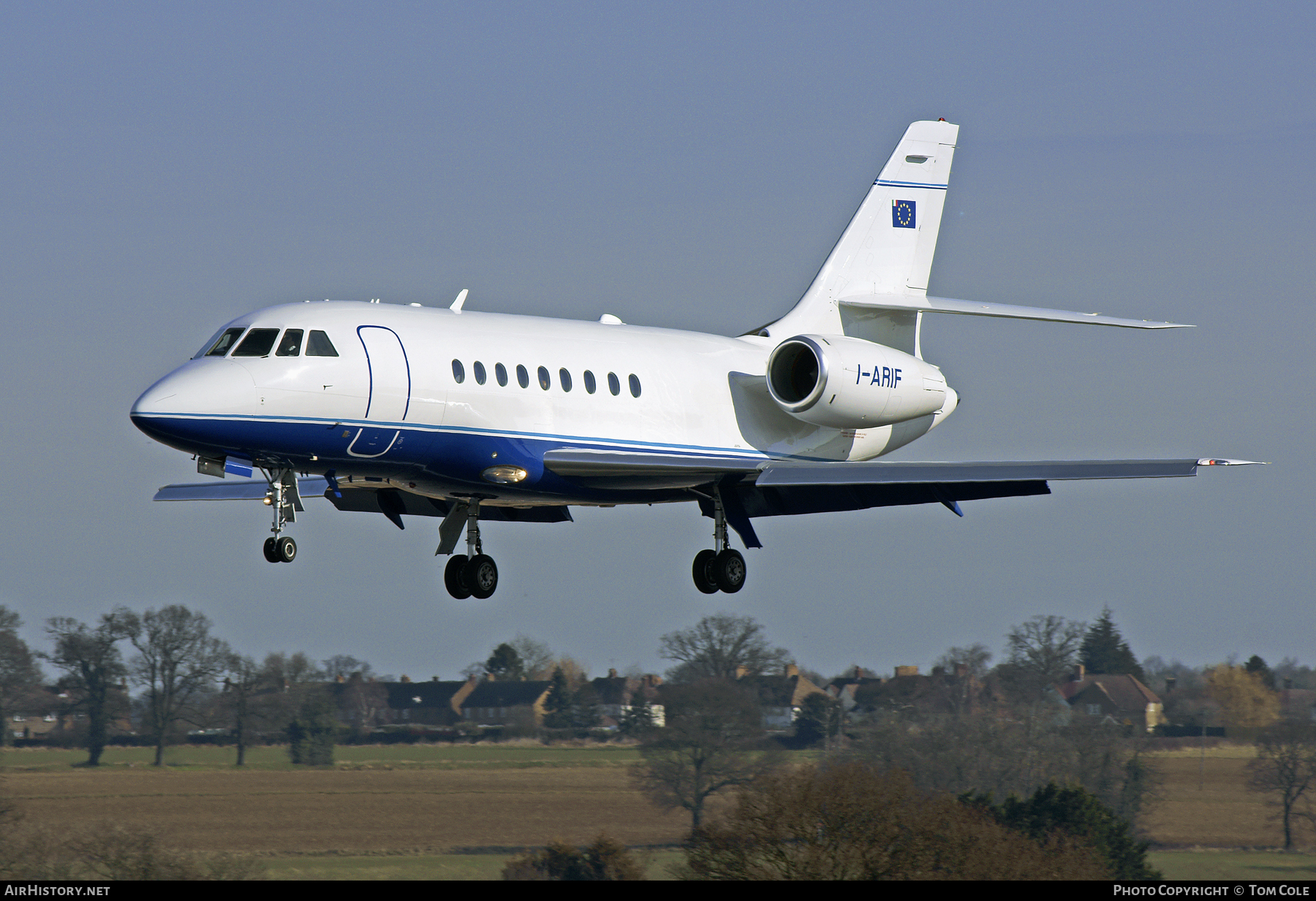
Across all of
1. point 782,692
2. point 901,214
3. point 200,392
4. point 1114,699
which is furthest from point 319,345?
point 1114,699

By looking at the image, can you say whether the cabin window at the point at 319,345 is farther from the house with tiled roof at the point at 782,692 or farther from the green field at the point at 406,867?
the house with tiled roof at the point at 782,692

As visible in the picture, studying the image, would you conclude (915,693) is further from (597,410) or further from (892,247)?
(597,410)

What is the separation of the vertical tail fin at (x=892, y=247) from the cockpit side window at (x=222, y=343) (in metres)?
10.9

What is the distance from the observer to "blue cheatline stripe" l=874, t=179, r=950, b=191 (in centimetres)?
3022

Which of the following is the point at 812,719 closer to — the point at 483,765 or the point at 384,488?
the point at 483,765

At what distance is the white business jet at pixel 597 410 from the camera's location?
67.1 feet

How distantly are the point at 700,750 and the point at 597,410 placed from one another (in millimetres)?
28075

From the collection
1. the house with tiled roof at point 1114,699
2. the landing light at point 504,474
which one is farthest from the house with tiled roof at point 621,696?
the landing light at point 504,474

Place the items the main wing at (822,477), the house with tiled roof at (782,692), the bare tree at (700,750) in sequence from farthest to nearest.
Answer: the house with tiled roof at (782,692) < the bare tree at (700,750) < the main wing at (822,477)

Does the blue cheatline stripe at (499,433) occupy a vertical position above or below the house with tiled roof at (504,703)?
above

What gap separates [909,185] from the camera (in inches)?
Answer: 1196

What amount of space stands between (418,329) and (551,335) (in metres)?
2.49

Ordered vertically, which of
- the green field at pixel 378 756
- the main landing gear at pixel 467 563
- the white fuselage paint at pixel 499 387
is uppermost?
the white fuselage paint at pixel 499 387

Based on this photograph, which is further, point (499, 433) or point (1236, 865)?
point (1236, 865)
